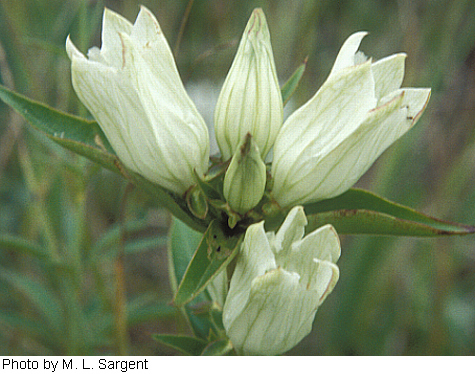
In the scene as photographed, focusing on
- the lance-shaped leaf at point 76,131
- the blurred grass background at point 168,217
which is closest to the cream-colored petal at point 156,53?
the lance-shaped leaf at point 76,131

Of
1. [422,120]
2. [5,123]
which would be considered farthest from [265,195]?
[5,123]

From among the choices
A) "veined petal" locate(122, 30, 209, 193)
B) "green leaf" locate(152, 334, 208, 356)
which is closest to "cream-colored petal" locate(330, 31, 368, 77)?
"veined petal" locate(122, 30, 209, 193)

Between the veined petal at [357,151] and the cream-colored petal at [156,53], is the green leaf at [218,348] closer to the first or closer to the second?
the veined petal at [357,151]

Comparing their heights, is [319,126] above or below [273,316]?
above

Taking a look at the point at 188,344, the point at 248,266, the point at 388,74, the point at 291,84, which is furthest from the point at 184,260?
the point at 388,74

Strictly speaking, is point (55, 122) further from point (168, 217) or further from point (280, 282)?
point (168, 217)

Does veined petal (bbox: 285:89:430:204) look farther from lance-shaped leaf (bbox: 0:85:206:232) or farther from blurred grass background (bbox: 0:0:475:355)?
blurred grass background (bbox: 0:0:475:355)
